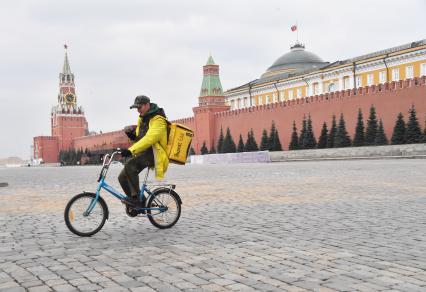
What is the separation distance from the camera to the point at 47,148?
3142 inches

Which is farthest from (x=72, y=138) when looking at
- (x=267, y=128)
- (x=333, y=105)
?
(x=333, y=105)

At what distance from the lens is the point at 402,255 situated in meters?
3.49

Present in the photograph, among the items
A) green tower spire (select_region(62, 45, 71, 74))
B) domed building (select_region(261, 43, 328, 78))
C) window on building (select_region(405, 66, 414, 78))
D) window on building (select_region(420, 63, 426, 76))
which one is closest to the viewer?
window on building (select_region(420, 63, 426, 76))

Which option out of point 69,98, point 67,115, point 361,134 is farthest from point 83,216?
point 69,98

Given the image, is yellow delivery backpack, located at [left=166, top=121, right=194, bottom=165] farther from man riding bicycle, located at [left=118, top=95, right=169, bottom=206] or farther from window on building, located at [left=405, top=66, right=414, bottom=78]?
window on building, located at [left=405, top=66, right=414, bottom=78]

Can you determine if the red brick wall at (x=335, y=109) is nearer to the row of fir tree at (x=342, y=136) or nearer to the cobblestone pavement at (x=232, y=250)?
the row of fir tree at (x=342, y=136)

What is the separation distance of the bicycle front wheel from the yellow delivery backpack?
81 cm

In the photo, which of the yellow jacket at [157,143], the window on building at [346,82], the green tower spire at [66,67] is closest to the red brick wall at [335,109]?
the window on building at [346,82]

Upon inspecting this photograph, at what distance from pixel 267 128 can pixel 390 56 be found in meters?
11.2

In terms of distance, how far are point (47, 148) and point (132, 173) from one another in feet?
262

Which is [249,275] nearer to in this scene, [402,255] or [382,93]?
[402,255]

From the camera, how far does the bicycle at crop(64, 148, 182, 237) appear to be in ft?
14.5

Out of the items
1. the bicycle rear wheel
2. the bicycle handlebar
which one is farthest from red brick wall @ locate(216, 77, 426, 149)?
the bicycle handlebar

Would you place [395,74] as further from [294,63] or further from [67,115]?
[67,115]
